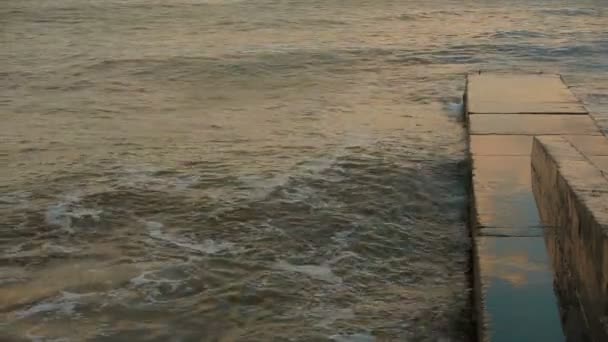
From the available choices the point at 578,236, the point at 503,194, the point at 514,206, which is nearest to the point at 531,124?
the point at 503,194

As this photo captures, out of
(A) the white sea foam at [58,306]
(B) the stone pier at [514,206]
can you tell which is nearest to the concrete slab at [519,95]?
(B) the stone pier at [514,206]

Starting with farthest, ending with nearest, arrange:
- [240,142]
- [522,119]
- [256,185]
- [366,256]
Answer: [240,142]
[522,119]
[256,185]
[366,256]

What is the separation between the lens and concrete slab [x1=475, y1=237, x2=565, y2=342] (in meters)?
3.59

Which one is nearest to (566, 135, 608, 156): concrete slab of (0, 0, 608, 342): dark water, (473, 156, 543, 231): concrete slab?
(473, 156, 543, 231): concrete slab

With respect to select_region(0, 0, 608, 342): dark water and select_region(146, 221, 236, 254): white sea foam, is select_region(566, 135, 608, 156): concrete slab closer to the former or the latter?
select_region(0, 0, 608, 342): dark water

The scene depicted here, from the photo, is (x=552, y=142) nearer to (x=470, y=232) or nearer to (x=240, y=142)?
(x=470, y=232)

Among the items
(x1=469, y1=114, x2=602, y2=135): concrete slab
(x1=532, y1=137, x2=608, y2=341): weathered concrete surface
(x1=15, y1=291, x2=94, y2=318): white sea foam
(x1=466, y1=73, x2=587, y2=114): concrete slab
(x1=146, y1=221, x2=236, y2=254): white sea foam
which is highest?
(x1=532, y1=137, x2=608, y2=341): weathered concrete surface

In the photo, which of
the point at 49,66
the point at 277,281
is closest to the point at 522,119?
the point at 277,281

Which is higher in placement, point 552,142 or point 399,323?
point 552,142

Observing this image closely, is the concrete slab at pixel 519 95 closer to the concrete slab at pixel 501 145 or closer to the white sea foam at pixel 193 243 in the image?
the concrete slab at pixel 501 145

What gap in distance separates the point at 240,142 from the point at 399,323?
4170 mm

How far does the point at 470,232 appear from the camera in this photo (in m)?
5.56

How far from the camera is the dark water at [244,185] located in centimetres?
446

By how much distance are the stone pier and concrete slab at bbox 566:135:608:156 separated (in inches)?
0.4
